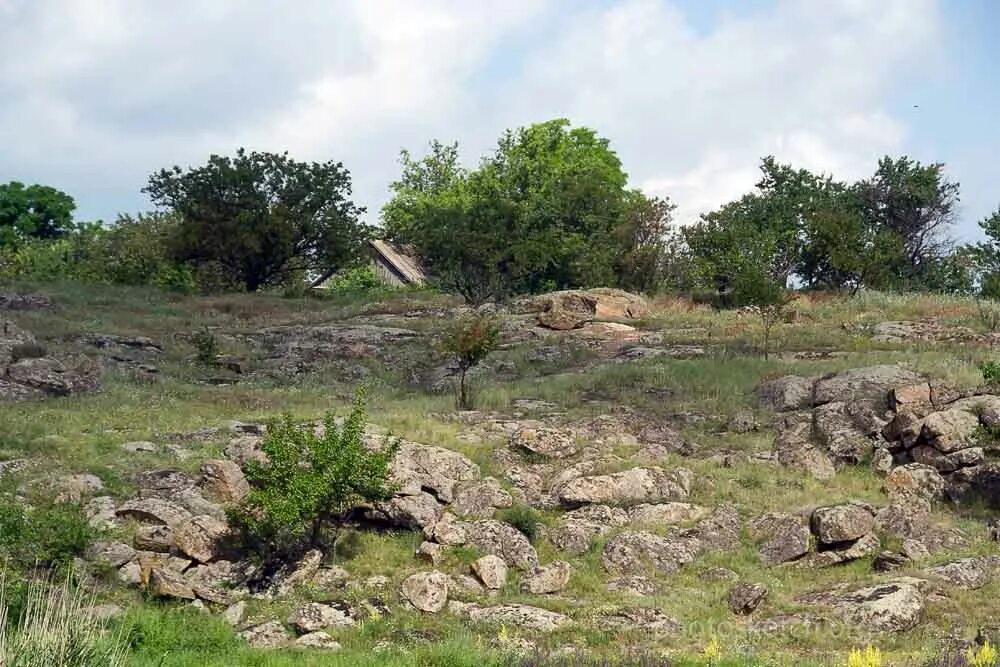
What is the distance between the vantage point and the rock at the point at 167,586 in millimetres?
13789

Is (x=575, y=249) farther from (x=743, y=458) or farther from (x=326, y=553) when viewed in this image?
(x=326, y=553)

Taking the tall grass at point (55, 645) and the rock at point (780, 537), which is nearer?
the tall grass at point (55, 645)

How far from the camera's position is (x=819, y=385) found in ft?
76.8

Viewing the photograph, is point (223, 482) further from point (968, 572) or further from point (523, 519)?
point (968, 572)

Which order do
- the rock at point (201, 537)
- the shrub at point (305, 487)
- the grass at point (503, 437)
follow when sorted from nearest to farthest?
the grass at point (503, 437)
the rock at point (201, 537)
the shrub at point (305, 487)

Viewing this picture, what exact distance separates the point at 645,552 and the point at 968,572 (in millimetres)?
4552

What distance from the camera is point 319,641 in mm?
12445

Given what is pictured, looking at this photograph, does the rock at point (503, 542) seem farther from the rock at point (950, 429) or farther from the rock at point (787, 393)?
the rock at point (787, 393)

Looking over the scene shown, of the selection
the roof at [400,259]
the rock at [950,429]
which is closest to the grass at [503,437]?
the rock at [950,429]

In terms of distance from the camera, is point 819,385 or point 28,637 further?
point 819,385

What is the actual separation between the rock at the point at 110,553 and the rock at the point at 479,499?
517 cm

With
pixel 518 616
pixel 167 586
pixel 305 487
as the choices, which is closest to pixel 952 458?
pixel 518 616

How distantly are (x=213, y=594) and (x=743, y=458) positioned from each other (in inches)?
416

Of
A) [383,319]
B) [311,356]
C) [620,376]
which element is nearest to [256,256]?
[383,319]
